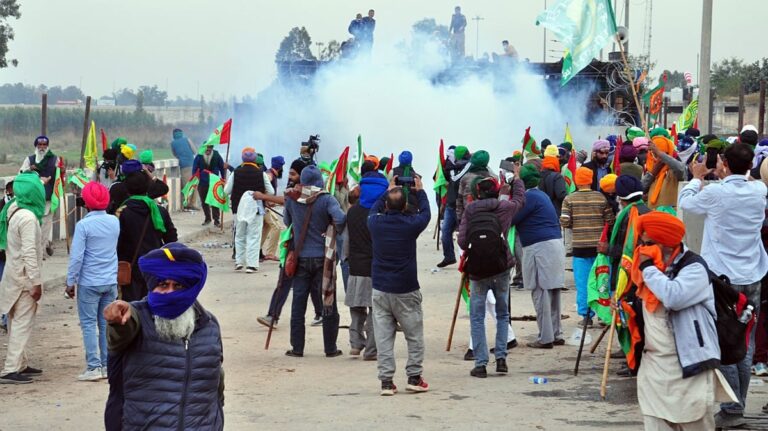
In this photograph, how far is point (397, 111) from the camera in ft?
136

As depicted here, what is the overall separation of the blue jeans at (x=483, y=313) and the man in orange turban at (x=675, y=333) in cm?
387

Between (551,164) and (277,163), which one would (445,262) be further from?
(551,164)

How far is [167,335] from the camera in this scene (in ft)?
17.4

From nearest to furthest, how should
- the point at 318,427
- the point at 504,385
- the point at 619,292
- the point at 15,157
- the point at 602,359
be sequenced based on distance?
1. the point at 619,292
2. the point at 318,427
3. the point at 504,385
4. the point at 602,359
5. the point at 15,157

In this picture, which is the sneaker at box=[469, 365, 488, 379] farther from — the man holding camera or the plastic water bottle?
the plastic water bottle

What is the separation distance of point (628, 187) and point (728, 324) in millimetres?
3371

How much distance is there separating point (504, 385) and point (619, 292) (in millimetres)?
2508

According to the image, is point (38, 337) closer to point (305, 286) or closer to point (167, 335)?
point (305, 286)

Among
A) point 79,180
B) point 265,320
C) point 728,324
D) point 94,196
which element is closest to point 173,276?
point 728,324

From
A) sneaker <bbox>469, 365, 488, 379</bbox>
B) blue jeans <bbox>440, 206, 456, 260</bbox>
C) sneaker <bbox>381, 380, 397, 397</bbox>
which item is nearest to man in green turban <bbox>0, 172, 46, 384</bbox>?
sneaker <bbox>381, 380, 397, 397</bbox>

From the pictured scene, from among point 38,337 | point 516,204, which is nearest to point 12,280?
point 38,337

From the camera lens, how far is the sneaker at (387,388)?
10.2 metres

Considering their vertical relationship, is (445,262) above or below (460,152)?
below

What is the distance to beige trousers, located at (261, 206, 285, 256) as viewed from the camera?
19922 millimetres
